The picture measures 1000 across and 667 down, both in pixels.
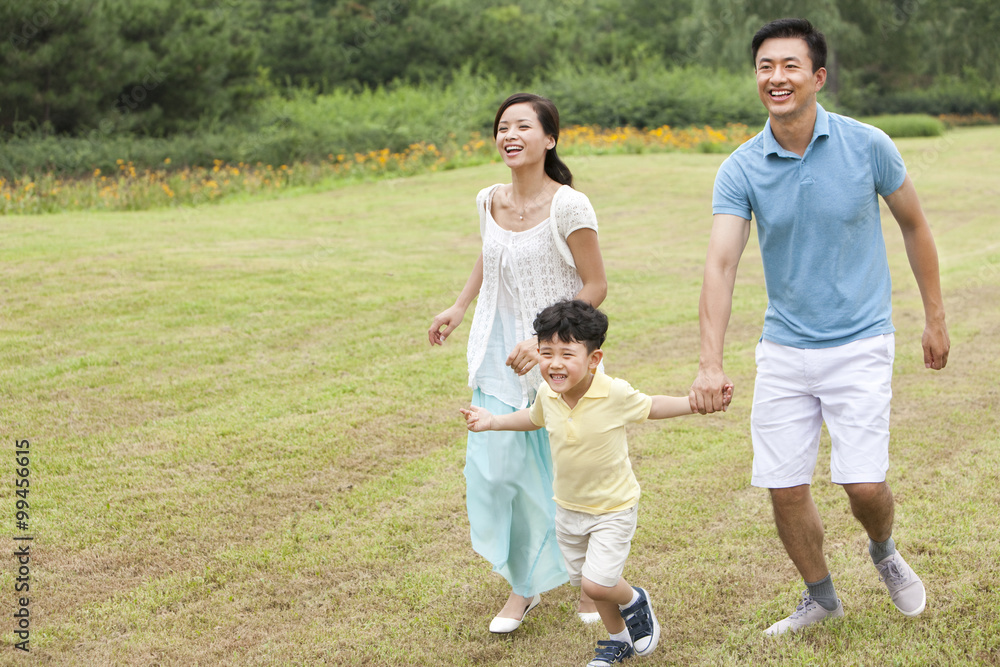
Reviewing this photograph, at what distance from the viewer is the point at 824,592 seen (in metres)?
3.49

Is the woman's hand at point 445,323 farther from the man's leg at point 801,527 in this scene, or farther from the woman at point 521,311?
the man's leg at point 801,527

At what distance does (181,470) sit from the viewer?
534 centimetres

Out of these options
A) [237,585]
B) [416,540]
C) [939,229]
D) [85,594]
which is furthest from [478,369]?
[939,229]

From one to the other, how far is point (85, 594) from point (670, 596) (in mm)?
2478

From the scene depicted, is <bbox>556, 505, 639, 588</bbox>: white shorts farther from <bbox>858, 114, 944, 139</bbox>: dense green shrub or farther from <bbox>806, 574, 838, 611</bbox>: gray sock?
<bbox>858, 114, 944, 139</bbox>: dense green shrub

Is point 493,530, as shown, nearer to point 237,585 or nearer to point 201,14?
point 237,585

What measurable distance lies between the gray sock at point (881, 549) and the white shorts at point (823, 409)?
0.38m

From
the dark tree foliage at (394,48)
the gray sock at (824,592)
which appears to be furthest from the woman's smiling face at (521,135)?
the dark tree foliage at (394,48)

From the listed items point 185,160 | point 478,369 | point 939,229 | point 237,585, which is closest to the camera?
point 478,369

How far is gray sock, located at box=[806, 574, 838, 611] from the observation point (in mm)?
3473

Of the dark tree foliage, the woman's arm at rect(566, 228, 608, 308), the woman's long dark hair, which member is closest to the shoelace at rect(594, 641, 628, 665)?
the woman's arm at rect(566, 228, 608, 308)

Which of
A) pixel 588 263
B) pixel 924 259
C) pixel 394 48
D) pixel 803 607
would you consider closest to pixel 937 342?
pixel 924 259

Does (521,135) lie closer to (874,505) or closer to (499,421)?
(499,421)

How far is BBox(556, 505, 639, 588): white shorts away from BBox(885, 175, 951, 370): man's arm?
123cm
